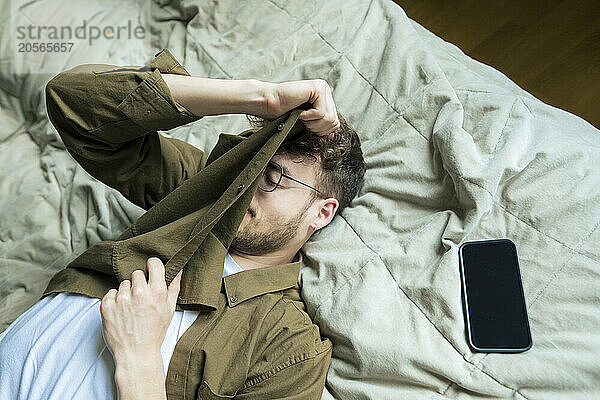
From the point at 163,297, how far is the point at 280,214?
1.01ft

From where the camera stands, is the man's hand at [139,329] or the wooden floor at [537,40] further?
the wooden floor at [537,40]

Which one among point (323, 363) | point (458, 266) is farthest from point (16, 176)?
point (458, 266)

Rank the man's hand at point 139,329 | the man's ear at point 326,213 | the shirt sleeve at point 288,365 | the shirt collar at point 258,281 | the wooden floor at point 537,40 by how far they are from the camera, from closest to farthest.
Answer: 1. the man's hand at point 139,329
2. the shirt sleeve at point 288,365
3. the shirt collar at point 258,281
4. the man's ear at point 326,213
5. the wooden floor at point 537,40

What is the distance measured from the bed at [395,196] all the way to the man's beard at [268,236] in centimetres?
7

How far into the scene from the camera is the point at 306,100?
1007 millimetres

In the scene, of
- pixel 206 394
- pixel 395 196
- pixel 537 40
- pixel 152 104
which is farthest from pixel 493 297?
pixel 537 40

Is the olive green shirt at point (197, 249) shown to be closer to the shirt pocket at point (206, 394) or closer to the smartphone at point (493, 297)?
the shirt pocket at point (206, 394)

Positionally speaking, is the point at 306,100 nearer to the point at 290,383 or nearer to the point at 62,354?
the point at 290,383

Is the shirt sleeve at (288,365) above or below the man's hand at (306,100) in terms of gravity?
below

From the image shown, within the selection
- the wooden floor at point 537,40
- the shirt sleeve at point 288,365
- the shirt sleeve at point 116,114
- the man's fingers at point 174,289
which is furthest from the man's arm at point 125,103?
the wooden floor at point 537,40

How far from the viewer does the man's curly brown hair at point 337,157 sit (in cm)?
122

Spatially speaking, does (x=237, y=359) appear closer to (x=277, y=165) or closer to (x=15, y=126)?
(x=277, y=165)

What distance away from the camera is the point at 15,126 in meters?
1.53

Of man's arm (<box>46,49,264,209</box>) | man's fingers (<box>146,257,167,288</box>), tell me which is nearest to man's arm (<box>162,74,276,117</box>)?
man's arm (<box>46,49,264,209</box>)
